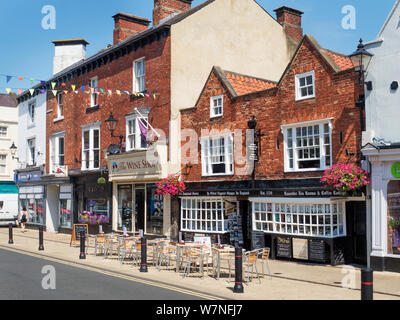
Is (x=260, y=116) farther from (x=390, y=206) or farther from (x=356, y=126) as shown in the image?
(x=390, y=206)

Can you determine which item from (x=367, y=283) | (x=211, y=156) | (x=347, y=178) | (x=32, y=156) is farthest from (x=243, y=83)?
(x=32, y=156)

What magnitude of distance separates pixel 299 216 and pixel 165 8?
44.3ft

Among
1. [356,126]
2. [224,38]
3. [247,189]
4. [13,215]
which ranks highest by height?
[224,38]

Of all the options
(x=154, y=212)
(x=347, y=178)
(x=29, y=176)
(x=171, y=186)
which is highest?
(x=29, y=176)

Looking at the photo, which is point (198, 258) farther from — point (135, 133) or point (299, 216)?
point (135, 133)

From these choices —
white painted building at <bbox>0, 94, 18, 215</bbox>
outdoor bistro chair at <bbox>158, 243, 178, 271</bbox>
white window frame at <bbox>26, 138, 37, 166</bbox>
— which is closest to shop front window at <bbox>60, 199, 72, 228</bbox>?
white window frame at <bbox>26, 138, 37, 166</bbox>

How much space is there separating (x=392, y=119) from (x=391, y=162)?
4.18ft

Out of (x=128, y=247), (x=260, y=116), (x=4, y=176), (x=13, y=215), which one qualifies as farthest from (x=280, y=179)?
(x=4, y=176)

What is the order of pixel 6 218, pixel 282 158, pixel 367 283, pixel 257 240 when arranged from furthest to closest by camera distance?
pixel 6 218 < pixel 257 240 < pixel 282 158 < pixel 367 283

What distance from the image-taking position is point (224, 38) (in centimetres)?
2288

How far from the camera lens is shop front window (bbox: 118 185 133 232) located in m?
23.5

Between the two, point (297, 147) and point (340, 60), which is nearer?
point (297, 147)

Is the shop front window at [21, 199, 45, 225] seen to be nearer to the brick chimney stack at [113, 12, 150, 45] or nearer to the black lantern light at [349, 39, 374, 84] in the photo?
the brick chimney stack at [113, 12, 150, 45]

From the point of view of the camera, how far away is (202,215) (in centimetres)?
1945
